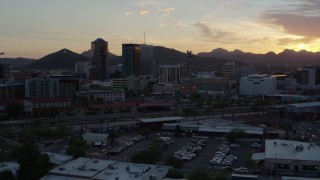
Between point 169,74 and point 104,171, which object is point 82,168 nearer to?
point 104,171

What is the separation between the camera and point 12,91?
18.2m

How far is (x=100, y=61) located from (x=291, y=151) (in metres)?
27.1

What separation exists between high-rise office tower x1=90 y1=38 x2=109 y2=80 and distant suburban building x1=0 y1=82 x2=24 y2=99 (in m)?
14.3

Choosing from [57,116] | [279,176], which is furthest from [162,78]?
[279,176]

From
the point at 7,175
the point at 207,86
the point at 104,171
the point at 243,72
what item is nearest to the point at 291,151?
the point at 104,171

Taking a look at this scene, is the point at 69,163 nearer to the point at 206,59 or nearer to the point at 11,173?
the point at 11,173

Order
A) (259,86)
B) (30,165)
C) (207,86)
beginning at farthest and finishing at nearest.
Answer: (259,86) < (207,86) < (30,165)

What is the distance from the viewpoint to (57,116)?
45.0 feet

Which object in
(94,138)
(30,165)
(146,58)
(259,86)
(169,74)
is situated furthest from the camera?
(146,58)

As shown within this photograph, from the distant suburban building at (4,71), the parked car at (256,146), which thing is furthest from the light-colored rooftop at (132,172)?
the distant suburban building at (4,71)

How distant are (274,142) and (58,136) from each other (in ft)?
16.1

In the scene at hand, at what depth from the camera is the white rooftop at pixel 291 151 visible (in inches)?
266

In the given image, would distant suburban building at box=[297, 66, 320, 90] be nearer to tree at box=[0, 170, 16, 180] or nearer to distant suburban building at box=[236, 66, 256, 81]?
distant suburban building at box=[236, 66, 256, 81]

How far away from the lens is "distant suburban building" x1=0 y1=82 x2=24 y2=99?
58.1 ft
